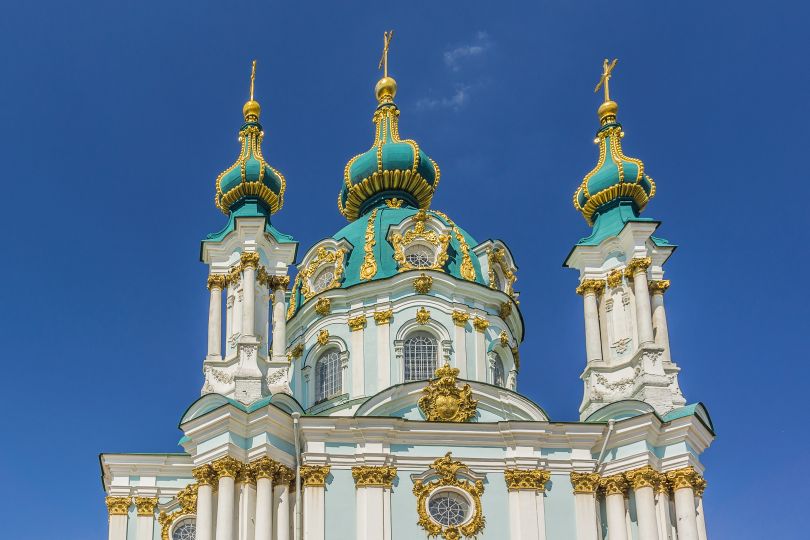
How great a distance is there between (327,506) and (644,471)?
217 inches

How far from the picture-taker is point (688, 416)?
2448 centimetres

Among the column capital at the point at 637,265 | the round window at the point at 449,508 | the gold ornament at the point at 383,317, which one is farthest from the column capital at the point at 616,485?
the gold ornament at the point at 383,317

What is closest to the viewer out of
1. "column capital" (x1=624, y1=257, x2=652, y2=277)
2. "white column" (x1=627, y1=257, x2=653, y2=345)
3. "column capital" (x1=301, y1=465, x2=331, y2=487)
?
"column capital" (x1=301, y1=465, x2=331, y2=487)

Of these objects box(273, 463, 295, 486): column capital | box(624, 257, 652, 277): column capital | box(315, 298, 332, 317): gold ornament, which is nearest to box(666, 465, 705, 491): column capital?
box(624, 257, 652, 277): column capital

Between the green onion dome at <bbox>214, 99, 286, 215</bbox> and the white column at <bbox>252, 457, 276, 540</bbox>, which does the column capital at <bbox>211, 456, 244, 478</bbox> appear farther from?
the green onion dome at <bbox>214, 99, 286, 215</bbox>

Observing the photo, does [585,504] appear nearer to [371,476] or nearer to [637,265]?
[371,476]

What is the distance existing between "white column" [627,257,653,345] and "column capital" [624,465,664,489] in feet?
8.51

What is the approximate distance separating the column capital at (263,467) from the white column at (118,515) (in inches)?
132

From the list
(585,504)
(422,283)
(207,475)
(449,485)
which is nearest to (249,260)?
(422,283)

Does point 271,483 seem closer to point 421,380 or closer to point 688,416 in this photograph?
point 421,380

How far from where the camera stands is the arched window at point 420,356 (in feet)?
89.9

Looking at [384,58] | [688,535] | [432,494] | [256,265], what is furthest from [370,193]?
[688,535]

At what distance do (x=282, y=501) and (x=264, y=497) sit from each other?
43cm

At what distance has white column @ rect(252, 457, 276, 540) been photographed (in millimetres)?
22964
